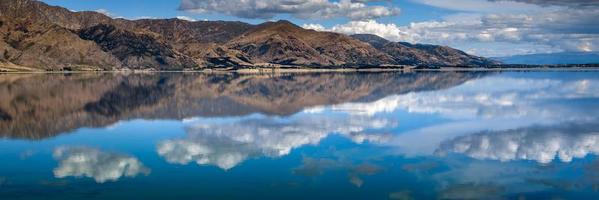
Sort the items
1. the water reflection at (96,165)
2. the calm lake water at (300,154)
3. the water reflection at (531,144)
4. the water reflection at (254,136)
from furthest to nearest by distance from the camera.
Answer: the water reflection at (531,144)
the water reflection at (254,136)
the water reflection at (96,165)
the calm lake water at (300,154)

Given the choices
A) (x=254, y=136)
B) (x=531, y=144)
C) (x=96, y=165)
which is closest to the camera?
(x=96, y=165)

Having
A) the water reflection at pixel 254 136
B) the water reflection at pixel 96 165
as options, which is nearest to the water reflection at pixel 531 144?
the water reflection at pixel 254 136

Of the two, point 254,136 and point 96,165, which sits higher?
point 96,165

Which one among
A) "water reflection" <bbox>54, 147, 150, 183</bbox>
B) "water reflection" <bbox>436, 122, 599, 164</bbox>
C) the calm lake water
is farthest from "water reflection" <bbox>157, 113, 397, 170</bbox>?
"water reflection" <bbox>436, 122, 599, 164</bbox>

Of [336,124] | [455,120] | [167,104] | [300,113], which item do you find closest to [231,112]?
[300,113]

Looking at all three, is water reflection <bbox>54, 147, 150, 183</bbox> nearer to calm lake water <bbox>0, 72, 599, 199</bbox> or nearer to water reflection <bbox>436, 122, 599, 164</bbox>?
calm lake water <bbox>0, 72, 599, 199</bbox>

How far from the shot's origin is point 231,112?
72000mm

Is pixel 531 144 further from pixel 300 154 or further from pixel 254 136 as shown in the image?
pixel 254 136

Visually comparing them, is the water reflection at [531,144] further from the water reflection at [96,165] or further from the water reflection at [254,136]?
the water reflection at [96,165]

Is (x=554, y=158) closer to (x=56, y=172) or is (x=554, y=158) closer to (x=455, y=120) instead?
(x=455, y=120)

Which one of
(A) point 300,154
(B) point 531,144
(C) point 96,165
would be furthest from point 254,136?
(B) point 531,144

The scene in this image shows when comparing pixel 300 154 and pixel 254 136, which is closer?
pixel 300 154

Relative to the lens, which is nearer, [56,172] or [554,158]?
[56,172]

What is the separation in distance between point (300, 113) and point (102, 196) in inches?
1745
